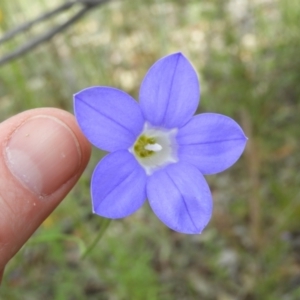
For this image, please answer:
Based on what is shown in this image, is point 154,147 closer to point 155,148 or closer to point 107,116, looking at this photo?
point 155,148

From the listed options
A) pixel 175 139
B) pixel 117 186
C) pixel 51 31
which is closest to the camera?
pixel 117 186

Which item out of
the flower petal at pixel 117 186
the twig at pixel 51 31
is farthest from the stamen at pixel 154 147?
the twig at pixel 51 31

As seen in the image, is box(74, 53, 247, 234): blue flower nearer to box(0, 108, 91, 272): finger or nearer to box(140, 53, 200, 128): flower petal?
box(140, 53, 200, 128): flower petal

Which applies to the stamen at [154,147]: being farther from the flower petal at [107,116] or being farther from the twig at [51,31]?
the twig at [51,31]

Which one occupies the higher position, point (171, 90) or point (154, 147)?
point (171, 90)

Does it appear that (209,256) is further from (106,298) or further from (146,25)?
(146,25)

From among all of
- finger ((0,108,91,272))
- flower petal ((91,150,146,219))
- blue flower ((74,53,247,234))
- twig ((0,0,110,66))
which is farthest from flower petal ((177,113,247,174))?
twig ((0,0,110,66))

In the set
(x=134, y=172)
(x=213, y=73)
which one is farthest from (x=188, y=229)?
(x=213, y=73)

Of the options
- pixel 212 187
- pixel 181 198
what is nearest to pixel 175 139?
pixel 181 198
